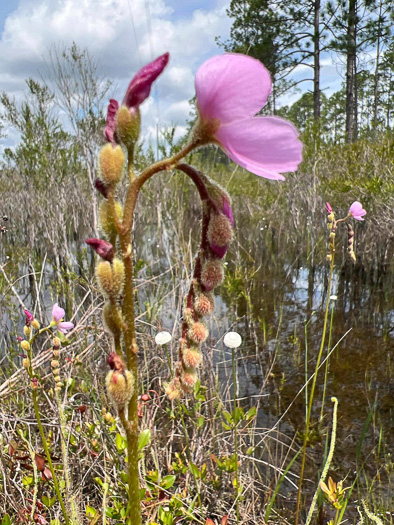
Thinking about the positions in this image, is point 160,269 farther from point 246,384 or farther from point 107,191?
point 107,191

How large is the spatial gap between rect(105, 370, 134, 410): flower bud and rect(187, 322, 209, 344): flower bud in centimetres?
11

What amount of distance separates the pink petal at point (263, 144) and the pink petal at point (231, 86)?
0.02m

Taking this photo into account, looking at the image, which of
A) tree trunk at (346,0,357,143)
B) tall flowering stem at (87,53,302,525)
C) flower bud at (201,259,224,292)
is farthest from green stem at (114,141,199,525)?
tree trunk at (346,0,357,143)

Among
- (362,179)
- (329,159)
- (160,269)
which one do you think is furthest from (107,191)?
(329,159)

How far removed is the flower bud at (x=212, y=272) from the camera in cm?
58

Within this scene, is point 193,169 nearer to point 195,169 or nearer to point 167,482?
point 195,169

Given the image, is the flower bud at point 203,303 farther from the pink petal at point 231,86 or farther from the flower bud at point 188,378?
the pink petal at point 231,86

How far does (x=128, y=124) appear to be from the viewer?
53 centimetres

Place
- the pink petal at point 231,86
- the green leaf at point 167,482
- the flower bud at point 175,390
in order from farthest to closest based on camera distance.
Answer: the green leaf at point 167,482 → the flower bud at point 175,390 → the pink petal at point 231,86

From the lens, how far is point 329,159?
7.88m

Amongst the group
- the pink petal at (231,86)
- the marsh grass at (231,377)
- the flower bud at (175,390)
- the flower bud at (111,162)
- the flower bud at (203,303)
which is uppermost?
the pink petal at (231,86)

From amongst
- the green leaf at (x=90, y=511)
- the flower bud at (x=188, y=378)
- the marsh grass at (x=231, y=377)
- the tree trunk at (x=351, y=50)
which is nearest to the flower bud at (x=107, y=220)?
the flower bud at (x=188, y=378)

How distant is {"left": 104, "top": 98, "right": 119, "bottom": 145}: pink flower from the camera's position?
556mm

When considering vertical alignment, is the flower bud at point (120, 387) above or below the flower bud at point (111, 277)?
below
